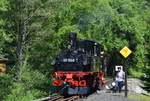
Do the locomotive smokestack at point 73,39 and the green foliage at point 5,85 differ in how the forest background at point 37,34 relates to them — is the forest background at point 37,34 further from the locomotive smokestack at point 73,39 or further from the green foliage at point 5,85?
the locomotive smokestack at point 73,39

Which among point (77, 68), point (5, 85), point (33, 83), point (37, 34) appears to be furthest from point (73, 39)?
point (37, 34)

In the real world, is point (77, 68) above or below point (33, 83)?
above

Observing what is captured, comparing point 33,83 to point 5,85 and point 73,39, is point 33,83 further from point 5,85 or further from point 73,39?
point 73,39

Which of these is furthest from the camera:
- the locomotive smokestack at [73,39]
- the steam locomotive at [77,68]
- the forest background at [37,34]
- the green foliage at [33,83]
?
the forest background at [37,34]

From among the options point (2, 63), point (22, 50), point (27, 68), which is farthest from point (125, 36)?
point (27, 68)

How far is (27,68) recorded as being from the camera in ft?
78.3

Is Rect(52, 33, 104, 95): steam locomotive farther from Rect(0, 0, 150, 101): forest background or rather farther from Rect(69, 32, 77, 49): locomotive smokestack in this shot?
Rect(0, 0, 150, 101): forest background

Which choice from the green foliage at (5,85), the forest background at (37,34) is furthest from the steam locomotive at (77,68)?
the green foliage at (5,85)

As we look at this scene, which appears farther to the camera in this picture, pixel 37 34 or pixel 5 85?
pixel 37 34

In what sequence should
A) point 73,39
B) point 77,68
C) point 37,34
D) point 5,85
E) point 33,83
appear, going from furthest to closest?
point 37,34
point 33,83
point 5,85
point 73,39
point 77,68

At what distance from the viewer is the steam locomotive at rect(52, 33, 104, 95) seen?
20.2 m

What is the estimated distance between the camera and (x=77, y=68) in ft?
68.6

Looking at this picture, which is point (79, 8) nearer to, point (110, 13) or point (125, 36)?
point (110, 13)

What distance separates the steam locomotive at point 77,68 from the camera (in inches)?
795
